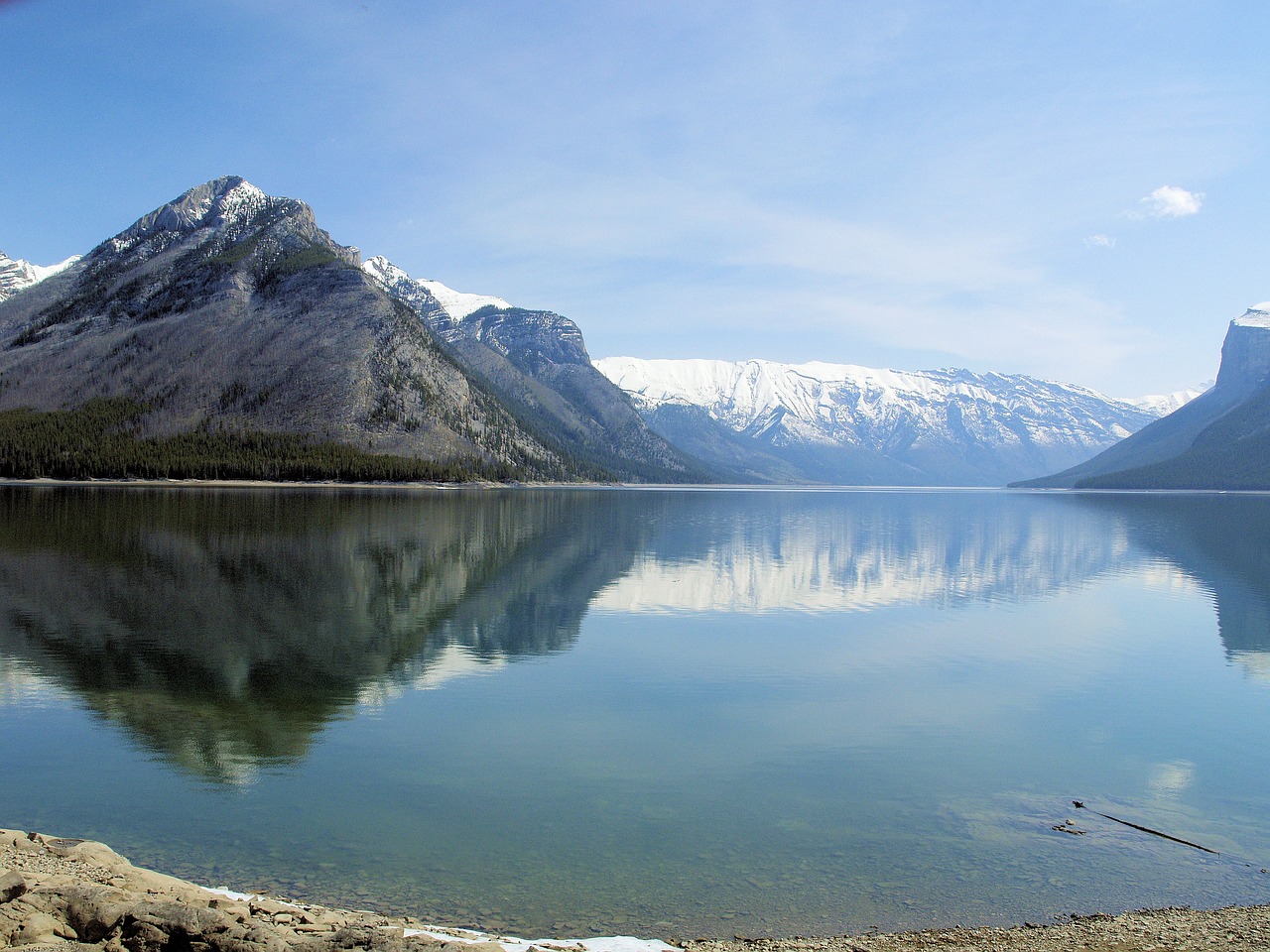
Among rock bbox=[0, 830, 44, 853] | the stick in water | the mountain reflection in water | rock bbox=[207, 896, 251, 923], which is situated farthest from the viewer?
the mountain reflection in water

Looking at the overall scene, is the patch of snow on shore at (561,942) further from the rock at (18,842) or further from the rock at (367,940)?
the rock at (18,842)

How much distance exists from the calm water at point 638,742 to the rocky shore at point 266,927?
887 mm

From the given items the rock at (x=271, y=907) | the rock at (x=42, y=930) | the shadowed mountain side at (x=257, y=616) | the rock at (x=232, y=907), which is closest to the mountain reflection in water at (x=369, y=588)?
the shadowed mountain side at (x=257, y=616)

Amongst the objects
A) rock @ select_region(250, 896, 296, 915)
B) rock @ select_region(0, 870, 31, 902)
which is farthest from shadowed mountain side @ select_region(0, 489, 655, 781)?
rock @ select_region(0, 870, 31, 902)

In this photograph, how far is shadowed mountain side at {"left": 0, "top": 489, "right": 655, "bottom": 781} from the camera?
26234 mm

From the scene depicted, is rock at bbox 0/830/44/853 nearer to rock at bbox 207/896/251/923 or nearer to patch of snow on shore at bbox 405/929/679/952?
rock at bbox 207/896/251/923

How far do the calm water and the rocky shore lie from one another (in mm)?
887

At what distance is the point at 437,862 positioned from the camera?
16.5m

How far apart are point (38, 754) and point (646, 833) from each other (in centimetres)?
1538

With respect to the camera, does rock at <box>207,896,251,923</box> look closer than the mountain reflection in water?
Yes

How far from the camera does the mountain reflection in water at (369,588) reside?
2836cm

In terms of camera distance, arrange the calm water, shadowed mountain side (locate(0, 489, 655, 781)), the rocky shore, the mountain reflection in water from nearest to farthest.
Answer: the rocky shore < the calm water < shadowed mountain side (locate(0, 489, 655, 781)) < the mountain reflection in water

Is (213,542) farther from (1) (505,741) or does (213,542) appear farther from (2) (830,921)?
(2) (830,921)

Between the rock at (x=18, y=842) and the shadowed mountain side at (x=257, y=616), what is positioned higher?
the rock at (x=18, y=842)
